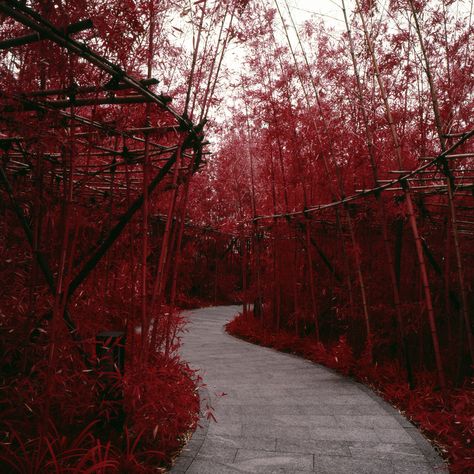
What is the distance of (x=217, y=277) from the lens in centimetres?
1467

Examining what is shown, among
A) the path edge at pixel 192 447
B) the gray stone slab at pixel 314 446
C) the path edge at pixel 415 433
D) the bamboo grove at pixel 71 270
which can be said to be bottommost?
the path edge at pixel 415 433

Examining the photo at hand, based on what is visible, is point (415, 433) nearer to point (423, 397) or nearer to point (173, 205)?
point (423, 397)

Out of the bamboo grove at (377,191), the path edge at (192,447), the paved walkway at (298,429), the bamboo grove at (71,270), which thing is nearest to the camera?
the bamboo grove at (71,270)

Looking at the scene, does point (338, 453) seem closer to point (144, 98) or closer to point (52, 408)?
point (52, 408)

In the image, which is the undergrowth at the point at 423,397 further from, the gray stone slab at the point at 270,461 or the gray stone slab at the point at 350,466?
the gray stone slab at the point at 270,461

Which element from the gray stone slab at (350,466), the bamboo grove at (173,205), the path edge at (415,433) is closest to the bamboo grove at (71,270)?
the bamboo grove at (173,205)

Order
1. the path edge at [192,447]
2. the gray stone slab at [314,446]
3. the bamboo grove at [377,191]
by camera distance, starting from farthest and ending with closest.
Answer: the bamboo grove at [377,191], the gray stone slab at [314,446], the path edge at [192,447]

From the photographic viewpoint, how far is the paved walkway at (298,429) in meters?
2.88

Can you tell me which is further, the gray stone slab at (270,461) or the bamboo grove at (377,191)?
the bamboo grove at (377,191)

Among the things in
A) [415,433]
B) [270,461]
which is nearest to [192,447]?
[270,461]

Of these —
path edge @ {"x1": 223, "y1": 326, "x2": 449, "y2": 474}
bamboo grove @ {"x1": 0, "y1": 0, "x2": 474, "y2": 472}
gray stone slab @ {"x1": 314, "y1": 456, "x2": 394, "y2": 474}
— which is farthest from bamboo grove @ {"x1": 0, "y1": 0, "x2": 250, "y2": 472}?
path edge @ {"x1": 223, "y1": 326, "x2": 449, "y2": 474}

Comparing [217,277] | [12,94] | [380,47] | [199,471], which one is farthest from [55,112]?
[217,277]

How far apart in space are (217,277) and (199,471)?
1195 centimetres

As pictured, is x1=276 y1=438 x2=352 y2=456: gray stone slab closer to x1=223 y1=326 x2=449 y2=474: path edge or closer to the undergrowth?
x1=223 y1=326 x2=449 y2=474: path edge
